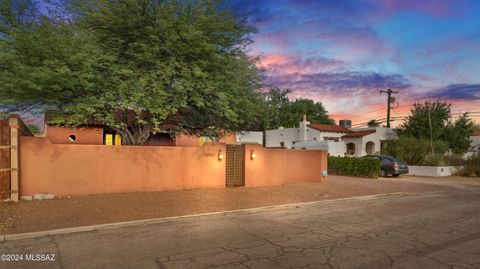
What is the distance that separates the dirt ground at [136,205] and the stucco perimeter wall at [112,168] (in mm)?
512

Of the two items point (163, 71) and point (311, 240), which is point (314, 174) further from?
point (311, 240)

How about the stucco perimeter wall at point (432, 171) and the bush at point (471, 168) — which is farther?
the bush at point (471, 168)

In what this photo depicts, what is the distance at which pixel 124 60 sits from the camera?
12.9 metres

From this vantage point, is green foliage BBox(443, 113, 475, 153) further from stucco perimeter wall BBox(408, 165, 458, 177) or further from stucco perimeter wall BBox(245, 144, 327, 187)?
stucco perimeter wall BBox(245, 144, 327, 187)

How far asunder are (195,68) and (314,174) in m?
9.57

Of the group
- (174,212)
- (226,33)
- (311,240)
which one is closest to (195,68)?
(226,33)

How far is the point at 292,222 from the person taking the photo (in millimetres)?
9188

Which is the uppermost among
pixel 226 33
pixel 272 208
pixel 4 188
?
pixel 226 33

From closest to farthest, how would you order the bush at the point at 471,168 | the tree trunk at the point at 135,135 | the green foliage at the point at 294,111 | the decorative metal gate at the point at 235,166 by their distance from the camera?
the tree trunk at the point at 135,135 < the decorative metal gate at the point at 235,166 < the bush at the point at 471,168 < the green foliage at the point at 294,111

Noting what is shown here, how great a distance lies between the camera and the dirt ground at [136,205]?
28.1 ft

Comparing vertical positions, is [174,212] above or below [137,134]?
below

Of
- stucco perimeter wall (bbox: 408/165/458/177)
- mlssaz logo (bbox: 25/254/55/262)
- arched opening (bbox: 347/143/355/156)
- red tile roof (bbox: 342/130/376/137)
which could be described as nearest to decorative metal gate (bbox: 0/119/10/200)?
mlssaz logo (bbox: 25/254/55/262)

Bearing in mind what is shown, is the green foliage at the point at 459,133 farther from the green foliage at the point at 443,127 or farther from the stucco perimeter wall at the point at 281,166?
the stucco perimeter wall at the point at 281,166

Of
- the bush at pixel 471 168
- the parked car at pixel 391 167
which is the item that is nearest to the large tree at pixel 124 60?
the parked car at pixel 391 167
